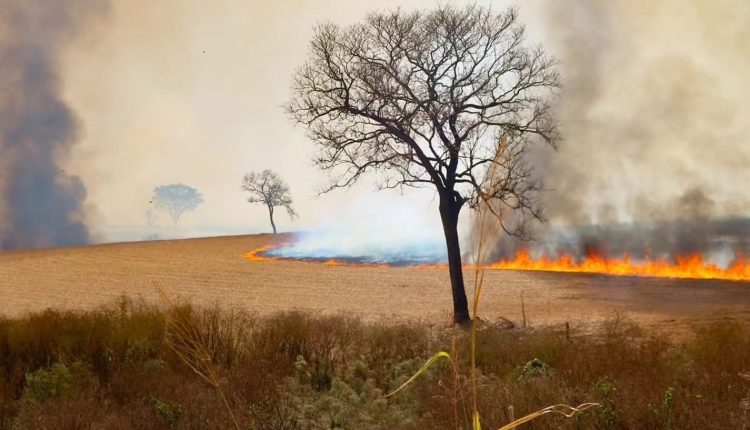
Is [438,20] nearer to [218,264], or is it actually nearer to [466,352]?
[466,352]

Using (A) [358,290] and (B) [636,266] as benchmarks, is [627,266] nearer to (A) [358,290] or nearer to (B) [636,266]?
(B) [636,266]

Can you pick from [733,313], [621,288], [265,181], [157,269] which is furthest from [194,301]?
[265,181]

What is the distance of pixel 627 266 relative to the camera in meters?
35.2

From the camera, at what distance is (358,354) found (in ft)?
46.5

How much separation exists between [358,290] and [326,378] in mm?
19024

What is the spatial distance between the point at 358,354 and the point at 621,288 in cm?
1861

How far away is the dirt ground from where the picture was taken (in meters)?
23.8

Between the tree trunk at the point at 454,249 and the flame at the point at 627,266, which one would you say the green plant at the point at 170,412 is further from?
the flame at the point at 627,266

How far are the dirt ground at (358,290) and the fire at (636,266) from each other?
6.77 feet

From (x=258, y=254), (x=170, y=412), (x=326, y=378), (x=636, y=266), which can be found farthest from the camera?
(x=258, y=254)

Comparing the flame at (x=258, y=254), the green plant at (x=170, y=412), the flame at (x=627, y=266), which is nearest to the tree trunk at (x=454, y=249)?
the flame at (x=627, y=266)

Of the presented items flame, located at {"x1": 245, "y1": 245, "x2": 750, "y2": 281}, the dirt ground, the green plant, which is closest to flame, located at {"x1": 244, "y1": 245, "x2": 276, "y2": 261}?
the dirt ground

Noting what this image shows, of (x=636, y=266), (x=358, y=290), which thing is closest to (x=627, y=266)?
(x=636, y=266)

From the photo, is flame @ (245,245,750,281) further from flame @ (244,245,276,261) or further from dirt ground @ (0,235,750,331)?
flame @ (244,245,276,261)
